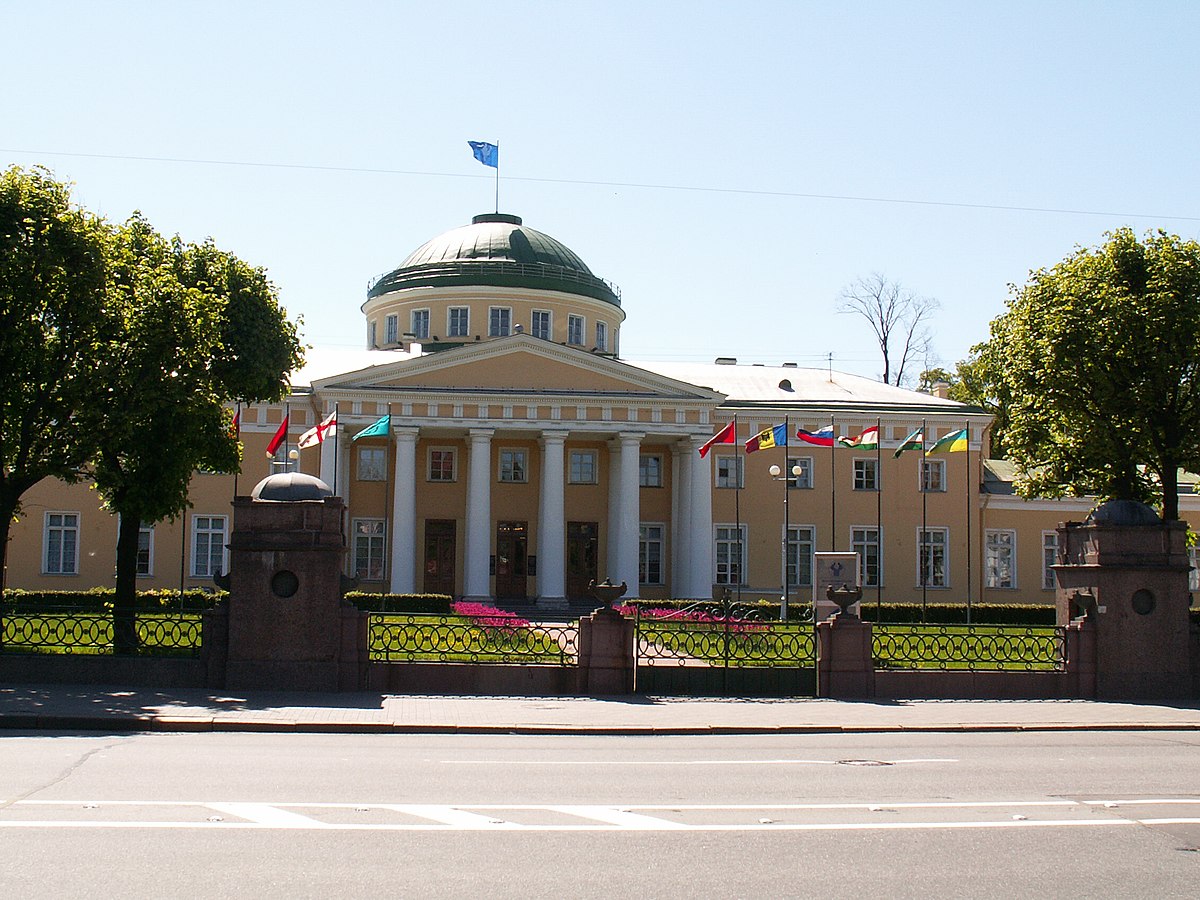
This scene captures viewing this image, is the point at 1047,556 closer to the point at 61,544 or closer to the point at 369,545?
the point at 369,545

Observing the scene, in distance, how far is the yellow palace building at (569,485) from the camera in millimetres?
46531

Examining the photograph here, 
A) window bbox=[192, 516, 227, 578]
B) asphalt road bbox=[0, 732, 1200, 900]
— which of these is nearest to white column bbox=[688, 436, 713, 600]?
window bbox=[192, 516, 227, 578]

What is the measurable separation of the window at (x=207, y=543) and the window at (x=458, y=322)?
512 inches

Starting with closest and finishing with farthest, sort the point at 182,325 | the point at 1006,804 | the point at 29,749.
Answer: the point at 1006,804 → the point at 29,749 → the point at 182,325

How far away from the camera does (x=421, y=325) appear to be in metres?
56.2

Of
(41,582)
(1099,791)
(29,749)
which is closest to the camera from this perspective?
(1099,791)

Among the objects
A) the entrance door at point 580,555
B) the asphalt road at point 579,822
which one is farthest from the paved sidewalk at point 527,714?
the entrance door at point 580,555

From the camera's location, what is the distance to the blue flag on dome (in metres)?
55.7

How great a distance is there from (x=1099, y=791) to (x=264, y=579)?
12754 millimetres

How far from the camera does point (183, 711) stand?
1712cm

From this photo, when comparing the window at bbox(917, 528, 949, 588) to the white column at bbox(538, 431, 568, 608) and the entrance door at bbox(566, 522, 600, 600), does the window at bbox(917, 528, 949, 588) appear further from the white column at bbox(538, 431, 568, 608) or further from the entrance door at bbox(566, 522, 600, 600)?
the white column at bbox(538, 431, 568, 608)

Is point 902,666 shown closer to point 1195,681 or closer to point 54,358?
point 1195,681

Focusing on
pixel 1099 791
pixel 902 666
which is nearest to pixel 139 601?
pixel 902 666

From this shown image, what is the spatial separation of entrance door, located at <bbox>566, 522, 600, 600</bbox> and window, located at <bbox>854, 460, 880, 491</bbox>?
10587 millimetres
